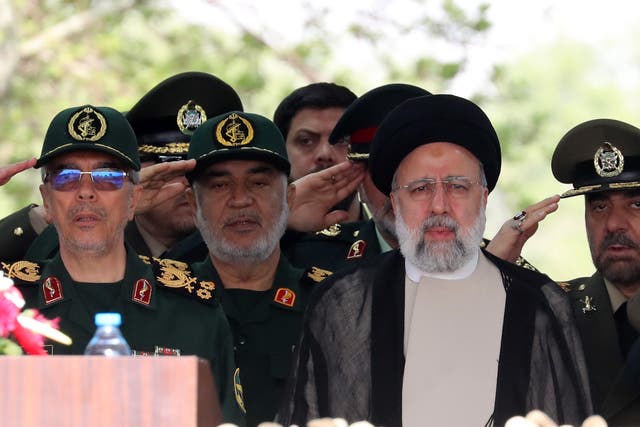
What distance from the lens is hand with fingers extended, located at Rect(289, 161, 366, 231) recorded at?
6922mm

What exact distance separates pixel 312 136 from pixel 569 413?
9.12ft

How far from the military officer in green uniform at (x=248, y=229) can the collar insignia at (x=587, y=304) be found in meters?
1.07

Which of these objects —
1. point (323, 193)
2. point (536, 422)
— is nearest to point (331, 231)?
point (323, 193)

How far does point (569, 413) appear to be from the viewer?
16.9 ft

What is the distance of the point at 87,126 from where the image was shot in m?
5.83

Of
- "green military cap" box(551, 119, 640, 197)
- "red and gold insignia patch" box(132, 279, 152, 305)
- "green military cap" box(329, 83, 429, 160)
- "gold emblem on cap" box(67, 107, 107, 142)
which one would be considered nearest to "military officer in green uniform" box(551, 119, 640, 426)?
"green military cap" box(551, 119, 640, 197)

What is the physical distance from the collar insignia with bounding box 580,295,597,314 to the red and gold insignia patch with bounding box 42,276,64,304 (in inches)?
83.6

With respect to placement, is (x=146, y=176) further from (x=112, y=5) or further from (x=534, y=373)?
(x=112, y=5)

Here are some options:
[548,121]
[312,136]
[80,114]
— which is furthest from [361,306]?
[548,121]

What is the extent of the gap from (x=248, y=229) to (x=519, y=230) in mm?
1091

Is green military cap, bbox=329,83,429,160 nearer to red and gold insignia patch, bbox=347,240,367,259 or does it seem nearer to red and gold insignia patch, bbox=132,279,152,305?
red and gold insignia patch, bbox=347,240,367,259

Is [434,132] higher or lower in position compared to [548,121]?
lower

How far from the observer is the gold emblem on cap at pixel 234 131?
21.4 feet

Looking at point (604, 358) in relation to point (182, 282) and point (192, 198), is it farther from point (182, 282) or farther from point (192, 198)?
point (192, 198)
